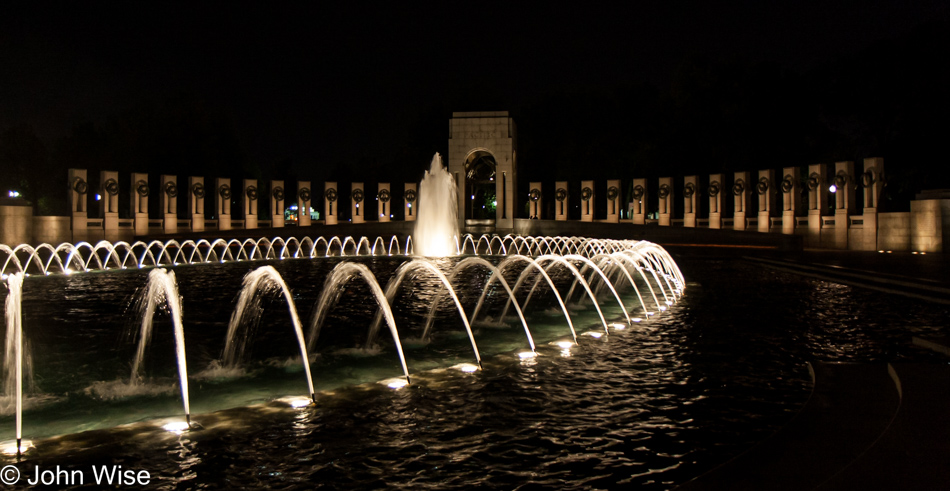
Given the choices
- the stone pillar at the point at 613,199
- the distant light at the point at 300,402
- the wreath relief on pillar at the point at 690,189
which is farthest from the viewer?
the stone pillar at the point at 613,199

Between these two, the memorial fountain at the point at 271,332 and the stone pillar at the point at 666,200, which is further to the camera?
the stone pillar at the point at 666,200

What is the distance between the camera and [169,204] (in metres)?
38.5

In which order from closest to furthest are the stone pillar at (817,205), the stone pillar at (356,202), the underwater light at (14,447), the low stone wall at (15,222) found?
the underwater light at (14,447) → the low stone wall at (15,222) → the stone pillar at (817,205) → the stone pillar at (356,202)

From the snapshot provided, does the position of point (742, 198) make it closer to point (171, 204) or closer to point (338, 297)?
point (338, 297)

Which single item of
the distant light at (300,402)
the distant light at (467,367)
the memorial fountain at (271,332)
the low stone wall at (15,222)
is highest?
the low stone wall at (15,222)

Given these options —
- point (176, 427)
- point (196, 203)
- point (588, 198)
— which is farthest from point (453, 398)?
point (588, 198)

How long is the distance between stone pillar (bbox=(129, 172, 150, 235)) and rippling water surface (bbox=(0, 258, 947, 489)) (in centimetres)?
2751

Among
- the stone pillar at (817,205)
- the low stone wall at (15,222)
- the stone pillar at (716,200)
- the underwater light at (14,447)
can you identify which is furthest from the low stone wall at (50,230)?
the stone pillar at (817,205)

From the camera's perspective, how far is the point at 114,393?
6.80 meters

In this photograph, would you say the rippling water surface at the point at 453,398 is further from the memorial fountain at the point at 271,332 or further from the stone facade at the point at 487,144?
the stone facade at the point at 487,144

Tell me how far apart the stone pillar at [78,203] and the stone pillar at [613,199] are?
1296 inches

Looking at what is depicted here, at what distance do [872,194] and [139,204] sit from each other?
132 ft

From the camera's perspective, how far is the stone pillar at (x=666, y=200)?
4147 centimetres

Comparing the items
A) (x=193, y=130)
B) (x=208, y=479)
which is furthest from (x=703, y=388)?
(x=193, y=130)
